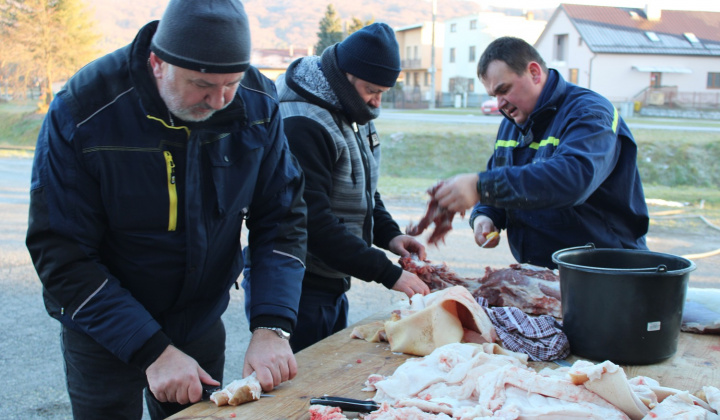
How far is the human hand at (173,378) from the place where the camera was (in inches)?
78.6

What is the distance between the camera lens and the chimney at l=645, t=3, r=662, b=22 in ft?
147

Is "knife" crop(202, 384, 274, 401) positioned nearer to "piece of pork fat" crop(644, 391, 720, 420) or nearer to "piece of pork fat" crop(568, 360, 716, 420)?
"piece of pork fat" crop(568, 360, 716, 420)

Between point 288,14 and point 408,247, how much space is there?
187 meters

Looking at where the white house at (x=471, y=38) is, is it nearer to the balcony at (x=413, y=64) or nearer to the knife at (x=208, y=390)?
the balcony at (x=413, y=64)

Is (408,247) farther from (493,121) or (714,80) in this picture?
(714,80)

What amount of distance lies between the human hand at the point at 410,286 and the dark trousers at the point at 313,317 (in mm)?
427

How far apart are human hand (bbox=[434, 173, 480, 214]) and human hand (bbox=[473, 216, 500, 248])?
770 mm

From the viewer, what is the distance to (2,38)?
34094 mm

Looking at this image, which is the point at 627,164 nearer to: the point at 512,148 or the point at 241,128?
the point at 512,148

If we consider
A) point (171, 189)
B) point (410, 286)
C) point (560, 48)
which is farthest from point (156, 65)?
point (560, 48)

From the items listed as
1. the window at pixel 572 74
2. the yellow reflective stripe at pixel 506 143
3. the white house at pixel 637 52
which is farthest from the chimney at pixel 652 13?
the yellow reflective stripe at pixel 506 143

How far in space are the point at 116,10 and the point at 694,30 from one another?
153159mm

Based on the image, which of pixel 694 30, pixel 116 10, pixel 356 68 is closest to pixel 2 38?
pixel 356 68

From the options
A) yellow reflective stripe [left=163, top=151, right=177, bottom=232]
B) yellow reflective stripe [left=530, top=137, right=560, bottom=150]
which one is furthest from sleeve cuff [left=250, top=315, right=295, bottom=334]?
yellow reflective stripe [left=530, top=137, right=560, bottom=150]
